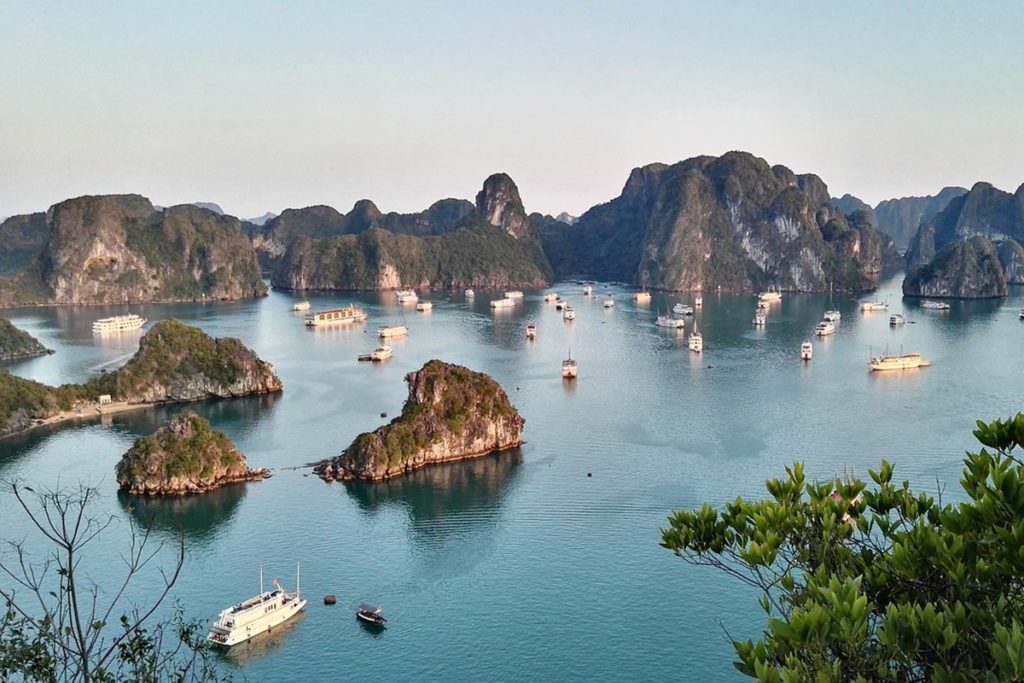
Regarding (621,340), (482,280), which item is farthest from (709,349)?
(482,280)

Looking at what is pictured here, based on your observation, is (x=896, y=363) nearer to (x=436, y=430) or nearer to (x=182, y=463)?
(x=436, y=430)

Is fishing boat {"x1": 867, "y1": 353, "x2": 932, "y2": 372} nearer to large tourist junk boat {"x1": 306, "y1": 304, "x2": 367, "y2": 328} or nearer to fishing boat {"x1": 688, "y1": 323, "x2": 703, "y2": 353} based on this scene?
fishing boat {"x1": 688, "y1": 323, "x2": 703, "y2": 353}

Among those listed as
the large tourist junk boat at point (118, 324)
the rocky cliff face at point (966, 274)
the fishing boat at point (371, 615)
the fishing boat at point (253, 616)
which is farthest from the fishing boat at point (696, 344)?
the rocky cliff face at point (966, 274)

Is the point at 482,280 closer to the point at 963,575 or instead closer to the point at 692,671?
the point at 692,671

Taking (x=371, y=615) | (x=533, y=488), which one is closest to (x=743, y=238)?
(x=533, y=488)

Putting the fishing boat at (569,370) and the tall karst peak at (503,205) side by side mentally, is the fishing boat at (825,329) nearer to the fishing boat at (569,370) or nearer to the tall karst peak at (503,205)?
the fishing boat at (569,370)
